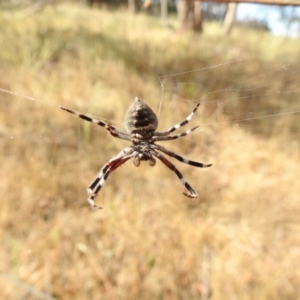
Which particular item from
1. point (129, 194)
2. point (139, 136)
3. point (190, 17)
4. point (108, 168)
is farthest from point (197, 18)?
point (139, 136)

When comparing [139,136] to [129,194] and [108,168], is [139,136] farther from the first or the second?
[129,194]

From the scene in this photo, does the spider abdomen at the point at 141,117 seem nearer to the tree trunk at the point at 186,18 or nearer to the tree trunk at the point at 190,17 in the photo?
the tree trunk at the point at 190,17

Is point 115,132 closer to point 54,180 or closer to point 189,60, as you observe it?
point 54,180

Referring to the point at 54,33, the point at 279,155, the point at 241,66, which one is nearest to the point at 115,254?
the point at 279,155

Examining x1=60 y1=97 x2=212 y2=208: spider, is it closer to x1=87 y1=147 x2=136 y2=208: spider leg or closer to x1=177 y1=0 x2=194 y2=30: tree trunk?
x1=87 y1=147 x2=136 y2=208: spider leg

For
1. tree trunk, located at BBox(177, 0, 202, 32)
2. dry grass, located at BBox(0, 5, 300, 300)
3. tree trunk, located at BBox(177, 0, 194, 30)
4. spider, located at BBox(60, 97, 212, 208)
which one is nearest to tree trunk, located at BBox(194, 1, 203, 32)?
Answer: tree trunk, located at BBox(177, 0, 202, 32)

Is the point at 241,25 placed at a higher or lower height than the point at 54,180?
higher
